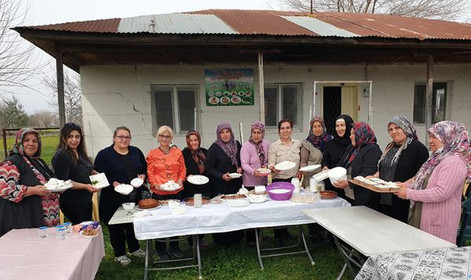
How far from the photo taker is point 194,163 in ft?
11.6

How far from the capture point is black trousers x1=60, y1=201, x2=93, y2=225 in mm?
2928

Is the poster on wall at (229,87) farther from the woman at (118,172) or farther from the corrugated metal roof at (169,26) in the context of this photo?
the woman at (118,172)

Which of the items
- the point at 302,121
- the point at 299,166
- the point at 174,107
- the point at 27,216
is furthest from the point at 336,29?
the point at 27,216

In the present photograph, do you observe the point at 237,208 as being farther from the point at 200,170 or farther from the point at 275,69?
the point at 275,69

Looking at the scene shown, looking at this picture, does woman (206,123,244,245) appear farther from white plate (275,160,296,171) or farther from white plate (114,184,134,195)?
white plate (114,184,134,195)

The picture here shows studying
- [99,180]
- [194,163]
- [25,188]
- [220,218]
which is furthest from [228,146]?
[25,188]

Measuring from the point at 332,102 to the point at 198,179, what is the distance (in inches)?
194

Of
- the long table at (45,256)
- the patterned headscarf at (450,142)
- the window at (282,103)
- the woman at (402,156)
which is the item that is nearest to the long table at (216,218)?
the long table at (45,256)

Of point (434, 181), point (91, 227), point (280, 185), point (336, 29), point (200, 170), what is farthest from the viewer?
point (336, 29)

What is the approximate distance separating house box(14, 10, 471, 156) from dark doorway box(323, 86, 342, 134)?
0.02 metres

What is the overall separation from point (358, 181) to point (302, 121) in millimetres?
A: 4125

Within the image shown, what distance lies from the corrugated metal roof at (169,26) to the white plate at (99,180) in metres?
2.44

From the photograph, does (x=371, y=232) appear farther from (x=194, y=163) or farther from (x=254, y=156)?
(x=194, y=163)

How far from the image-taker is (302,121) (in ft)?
21.7
